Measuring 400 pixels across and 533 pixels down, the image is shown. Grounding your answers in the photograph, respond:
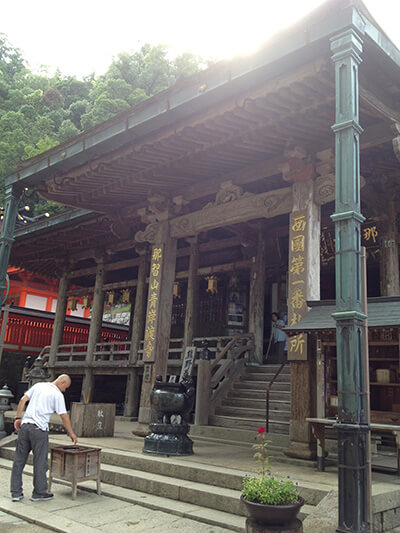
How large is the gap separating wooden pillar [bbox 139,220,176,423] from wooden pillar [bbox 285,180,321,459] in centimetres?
333

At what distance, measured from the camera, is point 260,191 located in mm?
10156

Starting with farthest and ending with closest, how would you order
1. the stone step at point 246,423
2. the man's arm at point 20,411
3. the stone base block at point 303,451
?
the stone step at point 246,423
the stone base block at point 303,451
the man's arm at point 20,411

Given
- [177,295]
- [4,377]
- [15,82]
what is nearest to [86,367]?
[177,295]

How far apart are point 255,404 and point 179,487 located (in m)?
4.55

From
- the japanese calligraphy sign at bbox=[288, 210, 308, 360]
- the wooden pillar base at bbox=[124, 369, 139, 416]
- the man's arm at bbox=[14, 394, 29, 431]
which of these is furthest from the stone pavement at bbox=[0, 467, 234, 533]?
the wooden pillar base at bbox=[124, 369, 139, 416]

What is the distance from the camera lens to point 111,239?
50.0 feet

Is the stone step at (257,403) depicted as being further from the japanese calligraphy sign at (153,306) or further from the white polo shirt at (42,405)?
the white polo shirt at (42,405)

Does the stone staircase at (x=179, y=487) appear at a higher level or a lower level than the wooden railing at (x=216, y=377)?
lower

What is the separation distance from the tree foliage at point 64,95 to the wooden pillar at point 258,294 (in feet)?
52.7

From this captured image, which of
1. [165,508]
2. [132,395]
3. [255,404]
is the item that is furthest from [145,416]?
[132,395]

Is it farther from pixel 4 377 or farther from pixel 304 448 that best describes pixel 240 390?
pixel 4 377

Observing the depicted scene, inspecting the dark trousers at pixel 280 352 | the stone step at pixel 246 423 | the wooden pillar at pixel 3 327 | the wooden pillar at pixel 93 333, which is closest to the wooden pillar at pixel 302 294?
the stone step at pixel 246 423

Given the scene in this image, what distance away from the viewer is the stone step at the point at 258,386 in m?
9.98

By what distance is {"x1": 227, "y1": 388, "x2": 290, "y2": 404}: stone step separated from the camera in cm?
959
